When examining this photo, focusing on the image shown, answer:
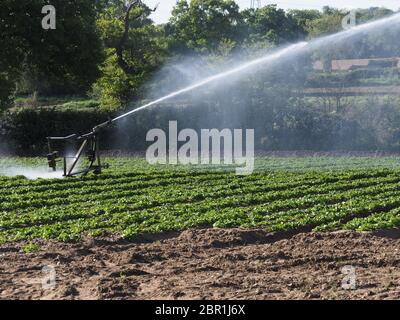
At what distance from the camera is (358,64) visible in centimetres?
5500

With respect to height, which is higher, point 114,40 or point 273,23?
point 273,23

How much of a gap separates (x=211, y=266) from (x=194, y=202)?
6438 mm

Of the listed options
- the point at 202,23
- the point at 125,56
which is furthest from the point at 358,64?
the point at 125,56

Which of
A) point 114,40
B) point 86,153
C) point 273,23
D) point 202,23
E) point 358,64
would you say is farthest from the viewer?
point 273,23

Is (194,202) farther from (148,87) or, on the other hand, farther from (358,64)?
(358,64)

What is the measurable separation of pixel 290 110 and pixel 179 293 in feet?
95.1

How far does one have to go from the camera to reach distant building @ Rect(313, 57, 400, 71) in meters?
53.2

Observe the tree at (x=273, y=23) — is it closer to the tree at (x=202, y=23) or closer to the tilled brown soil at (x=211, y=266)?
the tree at (x=202, y=23)

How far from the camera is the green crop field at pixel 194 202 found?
47.1 feet

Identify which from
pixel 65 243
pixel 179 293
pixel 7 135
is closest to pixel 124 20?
pixel 7 135

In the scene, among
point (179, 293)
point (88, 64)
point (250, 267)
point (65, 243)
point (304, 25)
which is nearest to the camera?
point (179, 293)

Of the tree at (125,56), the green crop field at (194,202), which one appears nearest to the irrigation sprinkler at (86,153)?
the green crop field at (194,202)
